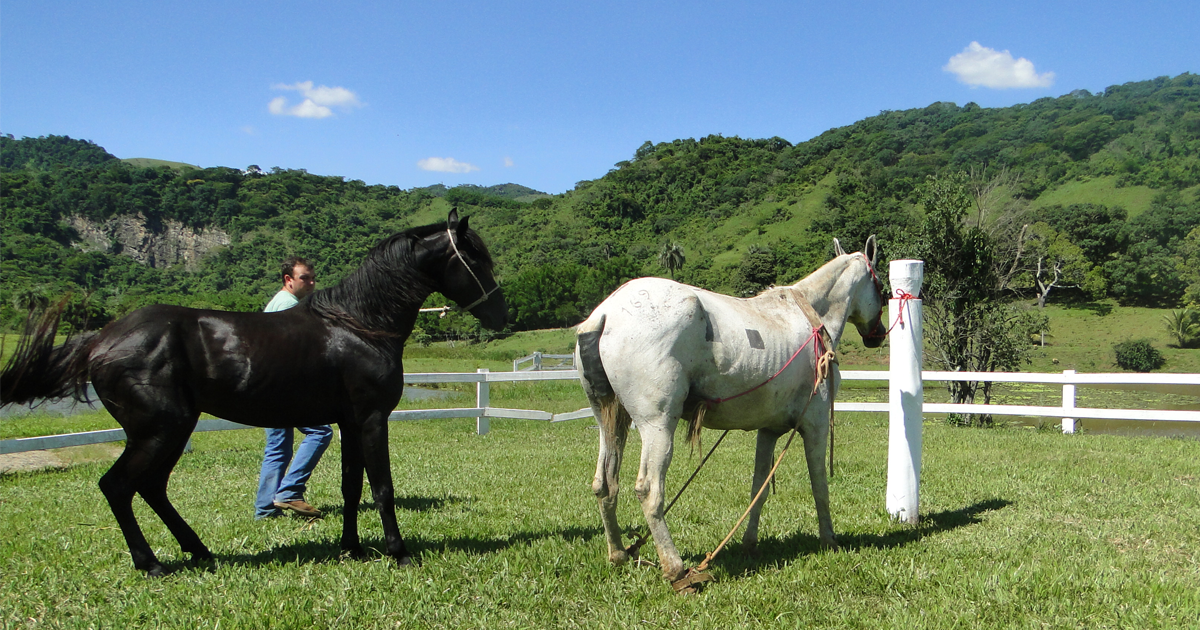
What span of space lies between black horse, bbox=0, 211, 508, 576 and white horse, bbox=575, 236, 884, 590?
43.2 inches

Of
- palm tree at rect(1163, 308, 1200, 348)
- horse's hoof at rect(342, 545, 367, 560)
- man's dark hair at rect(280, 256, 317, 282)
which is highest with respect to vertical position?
man's dark hair at rect(280, 256, 317, 282)

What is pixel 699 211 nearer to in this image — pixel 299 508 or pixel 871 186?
pixel 871 186

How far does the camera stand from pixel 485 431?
11.6 m

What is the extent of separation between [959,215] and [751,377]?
14.2m

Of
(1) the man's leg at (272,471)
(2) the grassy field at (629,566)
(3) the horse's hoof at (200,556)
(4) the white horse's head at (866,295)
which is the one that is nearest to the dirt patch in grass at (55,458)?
(2) the grassy field at (629,566)

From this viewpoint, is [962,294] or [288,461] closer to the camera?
[288,461]

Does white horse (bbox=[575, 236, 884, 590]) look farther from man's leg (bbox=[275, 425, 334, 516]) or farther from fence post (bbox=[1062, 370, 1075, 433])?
fence post (bbox=[1062, 370, 1075, 433])

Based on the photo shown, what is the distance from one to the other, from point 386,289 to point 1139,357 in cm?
5080

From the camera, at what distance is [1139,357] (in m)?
42.0

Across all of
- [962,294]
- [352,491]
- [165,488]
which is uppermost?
[962,294]

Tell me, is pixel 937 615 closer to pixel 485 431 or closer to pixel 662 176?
pixel 485 431

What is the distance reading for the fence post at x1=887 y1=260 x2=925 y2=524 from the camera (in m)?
5.29

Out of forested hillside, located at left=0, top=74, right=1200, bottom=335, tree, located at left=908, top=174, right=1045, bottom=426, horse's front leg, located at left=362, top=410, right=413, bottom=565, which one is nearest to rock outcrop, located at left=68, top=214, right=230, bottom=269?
forested hillside, located at left=0, top=74, right=1200, bottom=335

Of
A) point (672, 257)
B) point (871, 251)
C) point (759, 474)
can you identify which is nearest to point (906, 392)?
point (871, 251)
